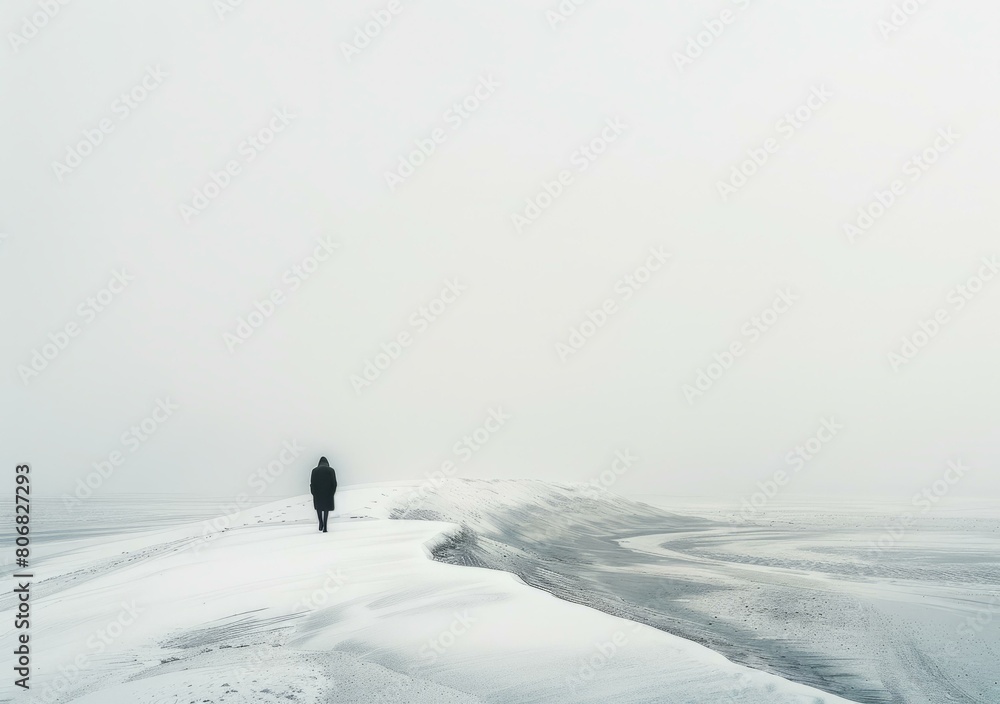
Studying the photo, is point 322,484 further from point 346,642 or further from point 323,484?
point 346,642

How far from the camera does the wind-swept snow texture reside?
11227 mm

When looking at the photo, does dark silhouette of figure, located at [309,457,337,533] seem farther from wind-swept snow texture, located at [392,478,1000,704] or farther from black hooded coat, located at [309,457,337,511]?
wind-swept snow texture, located at [392,478,1000,704]

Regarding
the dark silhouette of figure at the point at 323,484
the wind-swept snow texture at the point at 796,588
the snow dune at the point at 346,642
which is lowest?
the wind-swept snow texture at the point at 796,588

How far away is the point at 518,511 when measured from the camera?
4056 cm

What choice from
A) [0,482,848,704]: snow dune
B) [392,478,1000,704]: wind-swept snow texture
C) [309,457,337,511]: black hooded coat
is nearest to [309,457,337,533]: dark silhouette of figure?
[309,457,337,511]: black hooded coat

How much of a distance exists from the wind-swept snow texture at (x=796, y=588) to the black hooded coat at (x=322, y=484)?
3.22m

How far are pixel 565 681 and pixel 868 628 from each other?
8255 millimetres

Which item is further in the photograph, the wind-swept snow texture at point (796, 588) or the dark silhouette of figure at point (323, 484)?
the dark silhouette of figure at point (323, 484)

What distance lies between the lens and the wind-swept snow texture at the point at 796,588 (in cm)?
1123

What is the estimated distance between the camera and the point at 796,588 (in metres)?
18.4

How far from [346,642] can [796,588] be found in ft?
41.7

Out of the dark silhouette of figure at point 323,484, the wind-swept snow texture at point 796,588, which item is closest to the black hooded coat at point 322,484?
the dark silhouette of figure at point 323,484

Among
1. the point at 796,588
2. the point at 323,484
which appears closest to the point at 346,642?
the point at 323,484

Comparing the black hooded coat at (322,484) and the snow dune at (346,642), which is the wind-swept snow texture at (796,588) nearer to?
the snow dune at (346,642)
